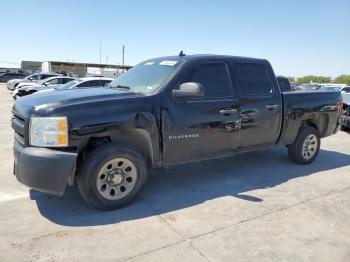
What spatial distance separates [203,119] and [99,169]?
156cm

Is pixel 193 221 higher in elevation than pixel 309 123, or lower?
lower

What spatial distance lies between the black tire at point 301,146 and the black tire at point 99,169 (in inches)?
131

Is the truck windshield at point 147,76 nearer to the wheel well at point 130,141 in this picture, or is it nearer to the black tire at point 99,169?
the wheel well at point 130,141

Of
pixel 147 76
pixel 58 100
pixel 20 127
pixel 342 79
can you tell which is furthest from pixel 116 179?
pixel 342 79

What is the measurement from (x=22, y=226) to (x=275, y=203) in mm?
3049

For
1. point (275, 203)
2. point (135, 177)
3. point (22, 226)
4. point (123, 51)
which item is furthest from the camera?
point (123, 51)

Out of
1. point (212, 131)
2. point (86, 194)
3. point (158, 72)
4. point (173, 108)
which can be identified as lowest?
point (86, 194)

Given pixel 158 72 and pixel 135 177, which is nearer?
pixel 135 177

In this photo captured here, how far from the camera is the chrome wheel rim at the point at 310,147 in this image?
598cm

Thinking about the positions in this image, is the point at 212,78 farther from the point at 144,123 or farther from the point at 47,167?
the point at 47,167

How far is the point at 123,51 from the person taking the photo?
6431cm

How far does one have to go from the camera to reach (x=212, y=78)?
4.60 metres

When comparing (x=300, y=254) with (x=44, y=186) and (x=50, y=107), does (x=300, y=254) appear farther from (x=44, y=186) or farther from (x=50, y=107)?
(x=50, y=107)

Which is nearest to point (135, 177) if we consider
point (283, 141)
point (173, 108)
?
point (173, 108)
